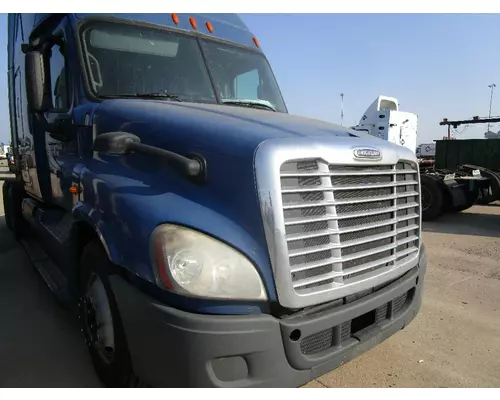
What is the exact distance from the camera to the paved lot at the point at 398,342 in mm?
2885

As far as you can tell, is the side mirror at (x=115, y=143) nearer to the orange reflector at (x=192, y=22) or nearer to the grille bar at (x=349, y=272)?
the grille bar at (x=349, y=272)

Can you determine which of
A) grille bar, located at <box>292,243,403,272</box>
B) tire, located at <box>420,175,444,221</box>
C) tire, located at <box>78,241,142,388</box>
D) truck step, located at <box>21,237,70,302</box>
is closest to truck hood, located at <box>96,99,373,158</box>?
grille bar, located at <box>292,243,403,272</box>

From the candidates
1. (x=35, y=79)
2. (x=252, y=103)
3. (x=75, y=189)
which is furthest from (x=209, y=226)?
(x=35, y=79)

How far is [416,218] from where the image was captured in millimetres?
2900

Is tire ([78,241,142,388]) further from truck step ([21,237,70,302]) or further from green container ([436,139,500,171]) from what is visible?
green container ([436,139,500,171])

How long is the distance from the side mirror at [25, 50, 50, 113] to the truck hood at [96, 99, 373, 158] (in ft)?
2.36

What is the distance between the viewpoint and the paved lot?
9.46ft

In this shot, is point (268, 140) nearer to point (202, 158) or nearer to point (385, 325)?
point (202, 158)

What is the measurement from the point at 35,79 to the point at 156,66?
38.5 inches

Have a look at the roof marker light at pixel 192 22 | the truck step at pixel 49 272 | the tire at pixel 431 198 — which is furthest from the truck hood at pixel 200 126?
the tire at pixel 431 198

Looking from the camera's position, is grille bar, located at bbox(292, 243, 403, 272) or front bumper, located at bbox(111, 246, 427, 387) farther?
grille bar, located at bbox(292, 243, 403, 272)

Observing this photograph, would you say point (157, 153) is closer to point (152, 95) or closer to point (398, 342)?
point (152, 95)

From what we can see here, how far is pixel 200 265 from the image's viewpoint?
1963 mm
